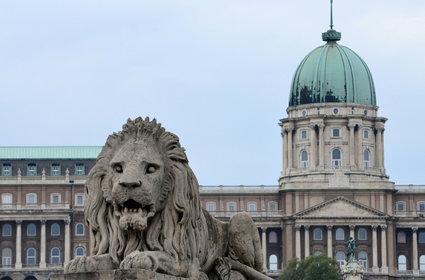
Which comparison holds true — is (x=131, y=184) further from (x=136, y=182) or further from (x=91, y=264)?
(x=91, y=264)

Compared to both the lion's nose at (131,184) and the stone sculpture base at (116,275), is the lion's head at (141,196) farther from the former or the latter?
the stone sculpture base at (116,275)

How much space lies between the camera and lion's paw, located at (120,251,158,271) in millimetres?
14461

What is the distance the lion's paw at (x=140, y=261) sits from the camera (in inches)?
569

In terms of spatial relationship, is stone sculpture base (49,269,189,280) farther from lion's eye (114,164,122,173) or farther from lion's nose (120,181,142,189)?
lion's eye (114,164,122,173)

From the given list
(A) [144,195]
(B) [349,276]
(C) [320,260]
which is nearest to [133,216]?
(A) [144,195]

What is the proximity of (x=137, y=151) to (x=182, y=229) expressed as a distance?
775mm

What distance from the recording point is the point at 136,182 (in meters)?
14.6

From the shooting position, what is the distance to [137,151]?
14977 millimetres

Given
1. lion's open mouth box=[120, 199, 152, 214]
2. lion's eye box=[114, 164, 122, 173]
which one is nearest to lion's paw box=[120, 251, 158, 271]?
lion's open mouth box=[120, 199, 152, 214]

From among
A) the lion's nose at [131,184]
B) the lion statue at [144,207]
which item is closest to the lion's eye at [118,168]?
the lion statue at [144,207]

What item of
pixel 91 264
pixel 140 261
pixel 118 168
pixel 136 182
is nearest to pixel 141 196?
pixel 136 182

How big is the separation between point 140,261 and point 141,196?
1.70 ft

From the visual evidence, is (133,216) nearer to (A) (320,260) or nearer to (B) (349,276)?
(B) (349,276)

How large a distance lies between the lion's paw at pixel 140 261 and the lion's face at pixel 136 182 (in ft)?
0.77
